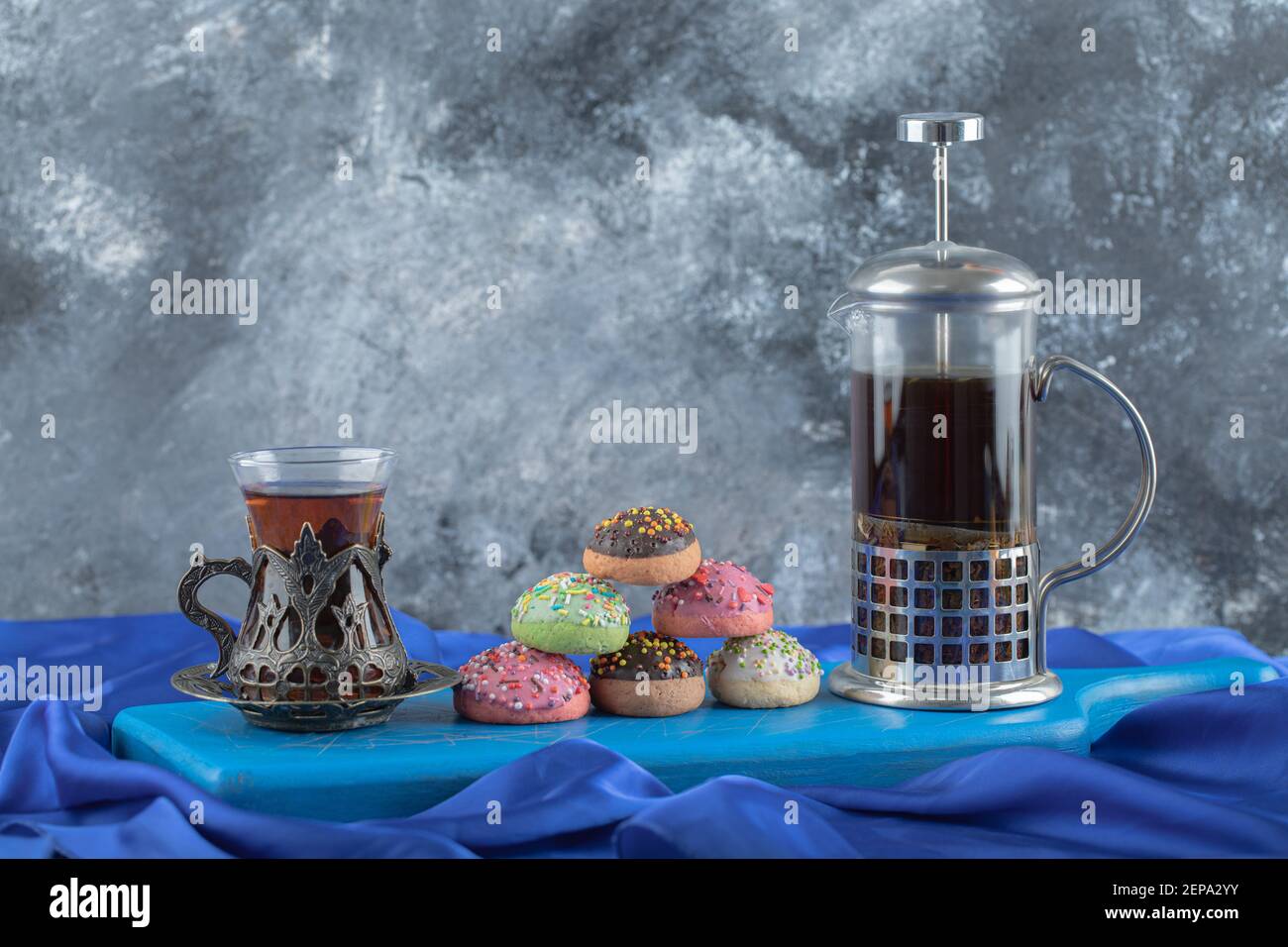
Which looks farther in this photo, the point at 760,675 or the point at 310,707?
the point at 760,675

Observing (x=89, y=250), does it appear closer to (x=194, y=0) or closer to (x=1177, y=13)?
(x=194, y=0)

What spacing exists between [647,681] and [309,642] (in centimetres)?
43

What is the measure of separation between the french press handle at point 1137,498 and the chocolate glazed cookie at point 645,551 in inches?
19.1

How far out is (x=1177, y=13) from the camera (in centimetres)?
342

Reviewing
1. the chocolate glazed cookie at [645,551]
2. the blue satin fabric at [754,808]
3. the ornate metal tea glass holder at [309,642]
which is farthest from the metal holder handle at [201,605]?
the chocolate glazed cookie at [645,551]

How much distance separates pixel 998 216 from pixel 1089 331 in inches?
11.6

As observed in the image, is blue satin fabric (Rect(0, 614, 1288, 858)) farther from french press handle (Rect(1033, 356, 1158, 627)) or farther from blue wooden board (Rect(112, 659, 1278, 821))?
french press handle (Rect(1033, 356, 1158, 627))

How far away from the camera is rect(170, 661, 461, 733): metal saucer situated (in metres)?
2.15

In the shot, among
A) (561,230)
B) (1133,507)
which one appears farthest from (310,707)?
(561,230)

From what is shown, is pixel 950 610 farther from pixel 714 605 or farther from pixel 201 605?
pixel 201 605

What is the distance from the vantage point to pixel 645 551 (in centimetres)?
226
